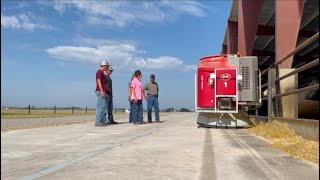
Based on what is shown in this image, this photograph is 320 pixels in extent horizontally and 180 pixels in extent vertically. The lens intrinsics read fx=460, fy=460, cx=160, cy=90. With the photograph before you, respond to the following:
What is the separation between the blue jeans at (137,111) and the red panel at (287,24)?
→ 497cm

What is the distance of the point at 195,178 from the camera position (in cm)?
496

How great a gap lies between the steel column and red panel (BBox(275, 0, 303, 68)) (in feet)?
35.8

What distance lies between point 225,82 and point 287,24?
2.94 m

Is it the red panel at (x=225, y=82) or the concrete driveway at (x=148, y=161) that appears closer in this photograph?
the concrete driveway at (x=148, y=161)

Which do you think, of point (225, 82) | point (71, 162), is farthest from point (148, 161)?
point (225, 82)

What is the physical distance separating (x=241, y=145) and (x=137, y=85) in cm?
821

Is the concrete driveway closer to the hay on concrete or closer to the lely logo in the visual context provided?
the hay on concrete

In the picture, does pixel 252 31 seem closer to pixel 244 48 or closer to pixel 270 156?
pixel 244 48

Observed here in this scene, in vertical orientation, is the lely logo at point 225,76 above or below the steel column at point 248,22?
below

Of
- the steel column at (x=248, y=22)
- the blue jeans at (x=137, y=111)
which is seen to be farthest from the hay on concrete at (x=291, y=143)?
the steel column at (x=248, y=22)

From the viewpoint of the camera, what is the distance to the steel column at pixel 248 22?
2489 cm

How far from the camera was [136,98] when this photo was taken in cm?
1591

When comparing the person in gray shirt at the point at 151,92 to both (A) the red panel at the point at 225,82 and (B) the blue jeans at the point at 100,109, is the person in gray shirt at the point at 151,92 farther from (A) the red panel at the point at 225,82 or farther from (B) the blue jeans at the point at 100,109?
(A) the red panel at the point at 225,82

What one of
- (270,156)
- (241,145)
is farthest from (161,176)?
(241,145)
